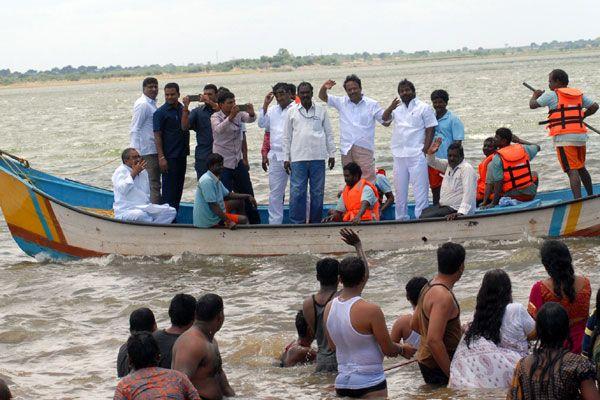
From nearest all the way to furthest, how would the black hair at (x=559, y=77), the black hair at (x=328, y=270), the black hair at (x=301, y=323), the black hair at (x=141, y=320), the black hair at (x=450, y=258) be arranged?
the black hair at (x=450, y=258) < the black hair at (x=141, y=320) < the black hair at (x=328, y=270) < the black hair at (x=301, y=323) < the black hair at (x=559, y=77)

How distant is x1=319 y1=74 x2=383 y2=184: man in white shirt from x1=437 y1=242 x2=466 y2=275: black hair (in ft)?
19.2

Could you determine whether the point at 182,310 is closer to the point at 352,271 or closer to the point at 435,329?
Result: the point at 352,271

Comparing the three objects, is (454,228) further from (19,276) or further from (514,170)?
(19,276)

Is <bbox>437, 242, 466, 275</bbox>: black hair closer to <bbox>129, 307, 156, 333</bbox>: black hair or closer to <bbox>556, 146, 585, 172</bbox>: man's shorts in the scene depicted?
<bbox>129, 307, 156, 333</bbox>: black hair

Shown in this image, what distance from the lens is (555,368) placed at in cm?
532

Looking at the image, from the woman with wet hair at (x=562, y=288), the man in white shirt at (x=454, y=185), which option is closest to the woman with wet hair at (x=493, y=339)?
the woman with wet hair at (x=562, y=288)

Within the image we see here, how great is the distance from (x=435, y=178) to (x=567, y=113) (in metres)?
1.66

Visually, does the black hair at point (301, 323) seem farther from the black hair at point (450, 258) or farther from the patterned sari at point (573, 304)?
the patterned sari at point (573, 304)

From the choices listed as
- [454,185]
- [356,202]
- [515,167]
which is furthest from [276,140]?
[515,167]

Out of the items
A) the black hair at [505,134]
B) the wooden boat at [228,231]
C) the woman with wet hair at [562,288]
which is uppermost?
the black hair at [505,134]

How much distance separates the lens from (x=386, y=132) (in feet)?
117

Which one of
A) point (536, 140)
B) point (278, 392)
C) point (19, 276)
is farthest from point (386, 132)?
point (278, 392)

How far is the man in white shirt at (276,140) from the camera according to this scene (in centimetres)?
1241

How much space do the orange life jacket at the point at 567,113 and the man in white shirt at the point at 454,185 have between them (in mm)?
1382
